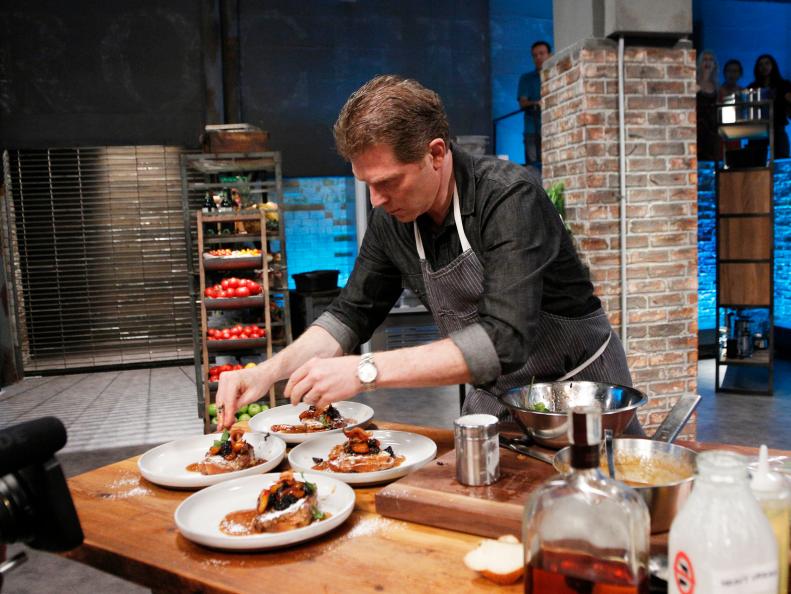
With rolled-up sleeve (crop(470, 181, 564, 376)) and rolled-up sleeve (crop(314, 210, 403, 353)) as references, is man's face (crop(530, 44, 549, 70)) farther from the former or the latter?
rolled-up sleeve (crop(470, 181, 564, 376))

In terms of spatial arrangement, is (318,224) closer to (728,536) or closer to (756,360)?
(756,360)

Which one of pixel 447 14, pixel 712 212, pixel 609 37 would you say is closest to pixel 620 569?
pixel 609 37

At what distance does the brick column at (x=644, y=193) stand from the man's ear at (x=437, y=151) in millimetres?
2600

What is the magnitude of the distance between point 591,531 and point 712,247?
25.6 feet

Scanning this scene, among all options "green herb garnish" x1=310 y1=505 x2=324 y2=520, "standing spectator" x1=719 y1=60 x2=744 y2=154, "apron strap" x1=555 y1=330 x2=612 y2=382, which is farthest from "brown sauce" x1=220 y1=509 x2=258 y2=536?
"standing spectator" x1=719 y1=60 x2=744 y2=154

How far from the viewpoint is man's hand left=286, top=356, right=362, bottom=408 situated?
171 centimetres

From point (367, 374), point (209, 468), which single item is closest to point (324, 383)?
point (367, 374)

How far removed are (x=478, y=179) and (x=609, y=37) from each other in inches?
109

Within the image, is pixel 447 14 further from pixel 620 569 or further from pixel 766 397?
pixel 620 569

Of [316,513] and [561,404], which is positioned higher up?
[561,404]

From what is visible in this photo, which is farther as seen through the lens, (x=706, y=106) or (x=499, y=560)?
(x=706, y=106)

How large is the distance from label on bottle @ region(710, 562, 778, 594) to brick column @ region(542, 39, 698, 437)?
3.68m

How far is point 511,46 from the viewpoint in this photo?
9.12 meters

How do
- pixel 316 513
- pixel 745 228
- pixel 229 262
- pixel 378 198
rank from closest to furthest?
1. pixel 316 513
2. pixel 378 198
3. pixel 229 262
4. pixel 745 228
